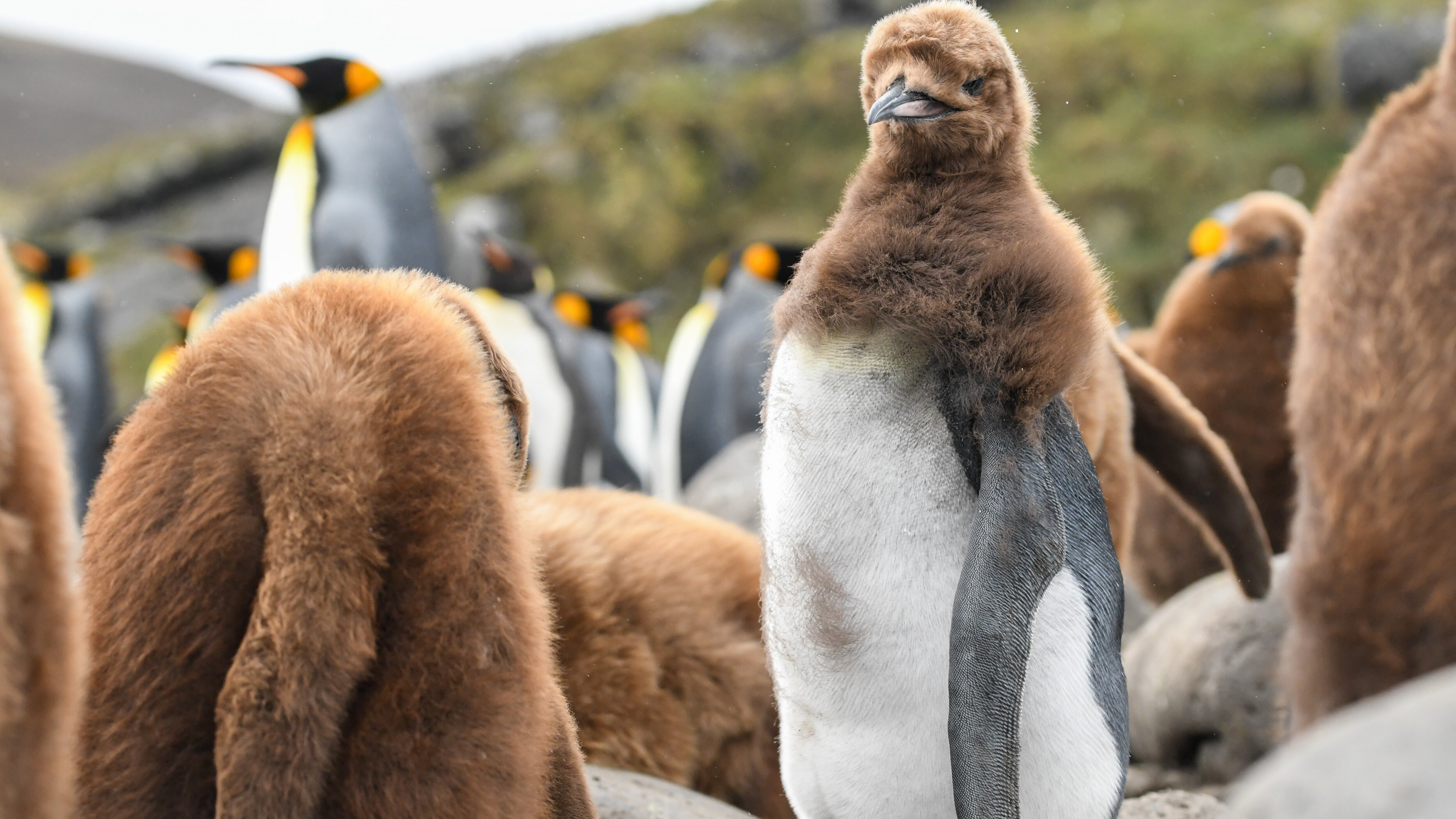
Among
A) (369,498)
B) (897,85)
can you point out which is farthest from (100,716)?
(897,85)

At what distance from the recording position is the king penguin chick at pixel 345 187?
516 cm

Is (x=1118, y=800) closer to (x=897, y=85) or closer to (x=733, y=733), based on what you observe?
(x=733, y=733)

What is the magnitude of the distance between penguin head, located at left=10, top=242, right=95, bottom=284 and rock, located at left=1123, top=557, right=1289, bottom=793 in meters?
8.86

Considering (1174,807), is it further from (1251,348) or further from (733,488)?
(733,488)

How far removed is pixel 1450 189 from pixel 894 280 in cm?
102

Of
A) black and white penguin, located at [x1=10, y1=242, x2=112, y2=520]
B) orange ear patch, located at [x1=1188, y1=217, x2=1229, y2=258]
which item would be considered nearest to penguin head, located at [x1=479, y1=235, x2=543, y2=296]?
black and white penguin, located at [x1=10, y1=242, x2=112, y2=520]

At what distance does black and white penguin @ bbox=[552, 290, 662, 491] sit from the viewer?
28.1 ft

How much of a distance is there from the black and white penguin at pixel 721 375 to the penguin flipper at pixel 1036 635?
5.31 meters

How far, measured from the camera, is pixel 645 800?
2162 mm

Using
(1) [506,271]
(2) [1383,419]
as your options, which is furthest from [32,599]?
(1) [506,271]

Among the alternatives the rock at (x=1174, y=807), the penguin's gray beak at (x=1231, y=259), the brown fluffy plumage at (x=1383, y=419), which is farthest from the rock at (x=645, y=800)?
the penguin's gray beak at (x=1231, y=259)

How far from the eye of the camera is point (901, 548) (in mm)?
1812

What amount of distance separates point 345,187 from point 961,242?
426 cm

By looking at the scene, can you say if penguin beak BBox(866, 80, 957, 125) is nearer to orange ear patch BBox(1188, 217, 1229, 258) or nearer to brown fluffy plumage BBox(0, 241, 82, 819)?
brown fluffy plumage BBox(0, 241, 82, 819)
